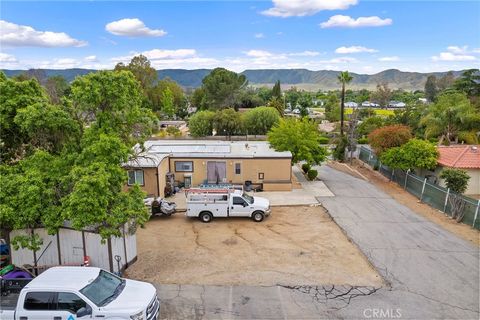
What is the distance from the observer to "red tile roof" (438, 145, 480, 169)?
26.4 metres

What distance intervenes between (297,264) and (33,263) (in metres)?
9.84

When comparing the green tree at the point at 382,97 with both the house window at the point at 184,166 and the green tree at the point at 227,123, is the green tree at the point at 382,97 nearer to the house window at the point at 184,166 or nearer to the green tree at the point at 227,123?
the green tree at the point at 227,123

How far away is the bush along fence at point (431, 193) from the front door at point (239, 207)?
11237mm

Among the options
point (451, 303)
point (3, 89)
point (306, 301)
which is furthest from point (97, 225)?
point (451, 303)

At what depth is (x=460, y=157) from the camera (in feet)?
88.7

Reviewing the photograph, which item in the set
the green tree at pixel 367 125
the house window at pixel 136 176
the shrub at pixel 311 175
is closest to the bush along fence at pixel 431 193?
the shrub at pixel 311 175

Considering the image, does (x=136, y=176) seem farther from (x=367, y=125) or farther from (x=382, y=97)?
(x=382, y=97)

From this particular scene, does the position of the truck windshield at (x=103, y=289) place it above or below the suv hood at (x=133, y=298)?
above

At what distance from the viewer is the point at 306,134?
97.5 feet

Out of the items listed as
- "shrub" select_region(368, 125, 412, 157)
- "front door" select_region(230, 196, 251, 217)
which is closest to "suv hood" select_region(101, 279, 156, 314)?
"front door" select_region(230, 196, 251, 217)

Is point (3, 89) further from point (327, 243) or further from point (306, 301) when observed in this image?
point (327, 243)

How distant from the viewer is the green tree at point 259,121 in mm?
52588
